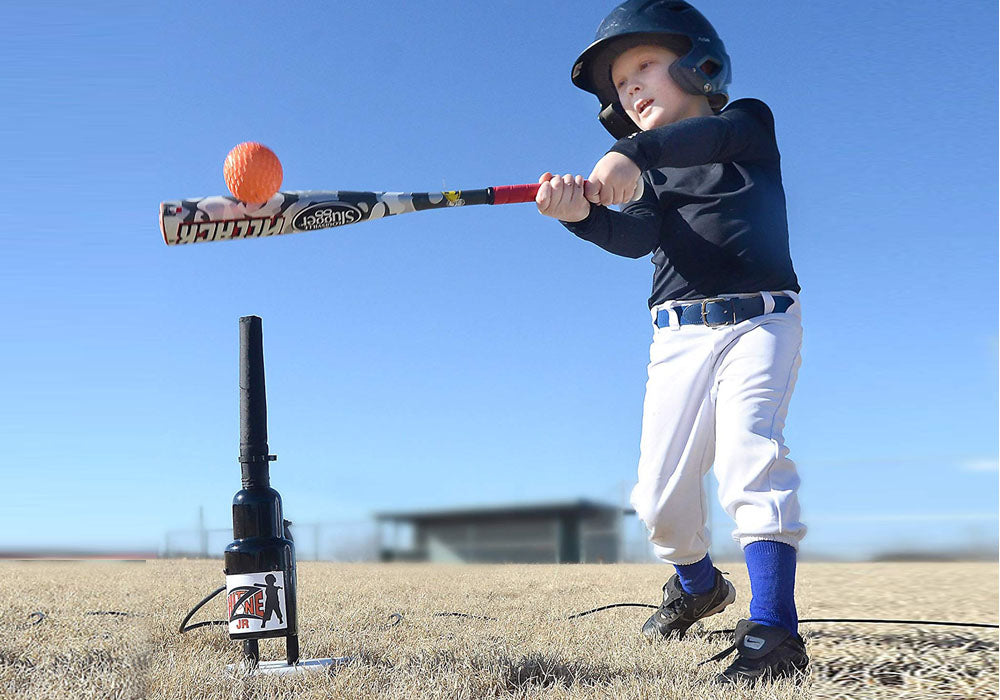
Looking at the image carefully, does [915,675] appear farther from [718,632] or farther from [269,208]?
[269,208]

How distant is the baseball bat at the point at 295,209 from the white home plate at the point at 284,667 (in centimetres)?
96

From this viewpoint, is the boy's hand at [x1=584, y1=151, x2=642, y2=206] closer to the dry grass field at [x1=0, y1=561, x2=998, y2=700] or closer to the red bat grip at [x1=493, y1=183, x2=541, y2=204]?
the red bat grip at [x1=493, y1=183, x2=541, y2=204]

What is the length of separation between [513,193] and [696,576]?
1224 millimetres

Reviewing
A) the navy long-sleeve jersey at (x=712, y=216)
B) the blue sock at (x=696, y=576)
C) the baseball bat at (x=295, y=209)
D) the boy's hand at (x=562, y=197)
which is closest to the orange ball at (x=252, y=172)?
the baseball bat at (x=295, y=209)

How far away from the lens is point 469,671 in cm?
178

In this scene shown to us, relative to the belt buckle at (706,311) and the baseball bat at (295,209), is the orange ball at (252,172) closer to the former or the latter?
the baseball bat at (295,209)

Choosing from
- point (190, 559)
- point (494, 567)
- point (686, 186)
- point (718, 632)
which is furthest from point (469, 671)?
point (190, 559)

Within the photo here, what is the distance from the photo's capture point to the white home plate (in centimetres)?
Answer: 175

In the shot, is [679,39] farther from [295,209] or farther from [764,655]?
[764,655]

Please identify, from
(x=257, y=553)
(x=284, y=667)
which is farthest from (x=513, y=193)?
(x=284, y=667)

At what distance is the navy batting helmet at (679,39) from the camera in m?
2.35

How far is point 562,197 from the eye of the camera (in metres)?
2.10

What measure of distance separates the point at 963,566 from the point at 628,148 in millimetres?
5420

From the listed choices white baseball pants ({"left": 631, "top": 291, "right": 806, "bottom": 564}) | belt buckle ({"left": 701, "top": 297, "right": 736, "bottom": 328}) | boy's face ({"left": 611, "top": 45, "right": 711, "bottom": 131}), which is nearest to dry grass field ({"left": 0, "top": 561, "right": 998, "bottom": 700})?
white baseball pants ({"left": 631, "top": 291, "right": 806, "bottom": 564})
